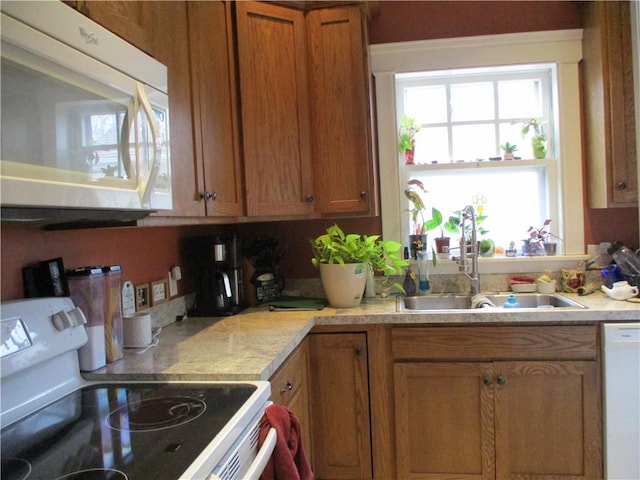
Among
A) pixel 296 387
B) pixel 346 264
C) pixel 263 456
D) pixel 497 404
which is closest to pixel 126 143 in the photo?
pixel 263 456

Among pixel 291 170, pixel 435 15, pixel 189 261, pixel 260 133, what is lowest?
pixel 189 261

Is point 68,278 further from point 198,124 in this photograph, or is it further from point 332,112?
point 332,112

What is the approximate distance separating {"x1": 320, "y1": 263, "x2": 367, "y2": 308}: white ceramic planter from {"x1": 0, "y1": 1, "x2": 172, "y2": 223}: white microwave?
1.10m

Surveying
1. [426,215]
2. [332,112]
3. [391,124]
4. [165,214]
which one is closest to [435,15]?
[391,124]

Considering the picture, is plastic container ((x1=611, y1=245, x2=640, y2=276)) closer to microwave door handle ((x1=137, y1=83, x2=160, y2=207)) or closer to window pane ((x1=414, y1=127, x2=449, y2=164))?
window pane ((x1=414, y1=127, x2=449, y2=164))

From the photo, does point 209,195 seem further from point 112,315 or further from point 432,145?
point 432,145

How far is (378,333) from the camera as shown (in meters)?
2.12

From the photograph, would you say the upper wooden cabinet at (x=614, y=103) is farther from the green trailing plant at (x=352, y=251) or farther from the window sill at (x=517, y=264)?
the green trailing plant at (x=352, y=251)

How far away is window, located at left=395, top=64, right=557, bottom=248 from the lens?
8.78 feet

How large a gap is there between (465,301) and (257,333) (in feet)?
4.01

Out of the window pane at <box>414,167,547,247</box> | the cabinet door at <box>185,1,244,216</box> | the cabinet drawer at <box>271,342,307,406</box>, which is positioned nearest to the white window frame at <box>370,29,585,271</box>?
the window pane at <box>414,167,547,247</box>

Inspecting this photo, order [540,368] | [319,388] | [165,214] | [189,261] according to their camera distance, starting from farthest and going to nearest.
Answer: [189,261] < [319,388] < [540,368] < [165,214]

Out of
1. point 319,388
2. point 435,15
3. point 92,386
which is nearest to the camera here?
point 92,386

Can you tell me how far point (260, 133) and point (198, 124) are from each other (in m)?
0.47
